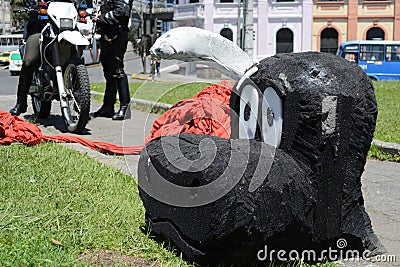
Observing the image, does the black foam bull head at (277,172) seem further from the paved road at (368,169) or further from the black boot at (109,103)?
the black boot at (109,103)

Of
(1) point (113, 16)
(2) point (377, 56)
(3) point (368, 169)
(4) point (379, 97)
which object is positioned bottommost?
(3) point (368, 169)

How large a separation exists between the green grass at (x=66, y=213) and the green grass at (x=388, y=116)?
345 cm

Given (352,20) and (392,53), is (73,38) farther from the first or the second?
(352,20)

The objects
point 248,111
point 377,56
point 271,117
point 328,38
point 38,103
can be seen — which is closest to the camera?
point 271,117

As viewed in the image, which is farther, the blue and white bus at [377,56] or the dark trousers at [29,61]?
the blue and white bus at [377,56]

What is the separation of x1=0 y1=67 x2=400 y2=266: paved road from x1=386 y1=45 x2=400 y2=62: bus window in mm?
19073

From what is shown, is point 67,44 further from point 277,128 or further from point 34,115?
point 277,128

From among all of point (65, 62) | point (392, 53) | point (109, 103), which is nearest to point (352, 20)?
point (392, 53)

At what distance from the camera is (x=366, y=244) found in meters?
3.11

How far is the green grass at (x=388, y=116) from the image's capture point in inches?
268

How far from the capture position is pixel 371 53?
998 inches

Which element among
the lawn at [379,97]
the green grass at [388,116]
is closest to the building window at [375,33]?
the lawn at [379,97]

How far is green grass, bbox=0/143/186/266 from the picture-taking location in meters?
2.80

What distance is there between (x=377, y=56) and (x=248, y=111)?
23.3 m
